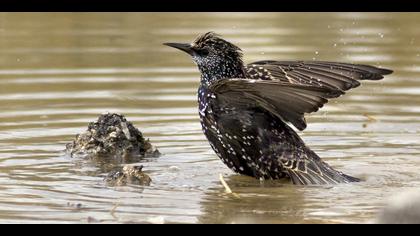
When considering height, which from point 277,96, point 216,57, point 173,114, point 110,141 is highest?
point 216,57

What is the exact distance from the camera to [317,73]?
947 cm

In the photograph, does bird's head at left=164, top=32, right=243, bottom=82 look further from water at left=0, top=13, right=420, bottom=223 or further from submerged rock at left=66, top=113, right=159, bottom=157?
submerged rock at left=66, top=113, right=159, bottom=157

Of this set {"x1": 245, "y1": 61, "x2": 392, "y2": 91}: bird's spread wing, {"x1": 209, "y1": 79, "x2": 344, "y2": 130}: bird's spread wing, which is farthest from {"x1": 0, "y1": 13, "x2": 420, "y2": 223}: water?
{"x1": 245, "y1": 61, "x2": 392, "y2": 91}: bird's spread wing

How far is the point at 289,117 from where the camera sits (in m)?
8.57

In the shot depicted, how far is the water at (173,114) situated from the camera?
7.93 m

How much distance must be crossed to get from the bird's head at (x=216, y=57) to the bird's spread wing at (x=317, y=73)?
0.26 metres

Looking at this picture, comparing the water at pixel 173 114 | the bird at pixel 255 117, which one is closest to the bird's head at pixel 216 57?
the bird at pixel 255 117

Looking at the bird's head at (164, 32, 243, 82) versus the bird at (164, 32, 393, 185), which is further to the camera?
the bird's head at (164, 32, 243, 82)

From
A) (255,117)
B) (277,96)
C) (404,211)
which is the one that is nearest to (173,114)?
(255,117)

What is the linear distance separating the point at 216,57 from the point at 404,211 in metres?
3.16

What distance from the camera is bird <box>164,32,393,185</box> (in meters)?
8.57

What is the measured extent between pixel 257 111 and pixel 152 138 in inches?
71.5

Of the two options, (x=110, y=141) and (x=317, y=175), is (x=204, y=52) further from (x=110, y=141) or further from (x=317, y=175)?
(x=317, y=175)
